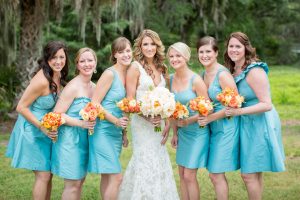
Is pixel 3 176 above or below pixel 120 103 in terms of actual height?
below

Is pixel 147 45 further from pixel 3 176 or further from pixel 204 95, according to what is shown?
pixel 3 176

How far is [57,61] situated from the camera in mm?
4801

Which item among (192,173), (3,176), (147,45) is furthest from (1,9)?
(192,173)

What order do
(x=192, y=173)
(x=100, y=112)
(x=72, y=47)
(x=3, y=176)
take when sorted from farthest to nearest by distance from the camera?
1. (x=72, y=47)
2. (x=3, y=176)
3. (x=192, y=173)
4. (x=100, y=112)

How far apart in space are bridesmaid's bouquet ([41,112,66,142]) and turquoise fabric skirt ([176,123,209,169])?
4.27ft

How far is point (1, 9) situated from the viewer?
12117mm

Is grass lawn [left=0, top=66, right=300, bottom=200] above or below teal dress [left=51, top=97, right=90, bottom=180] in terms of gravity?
below

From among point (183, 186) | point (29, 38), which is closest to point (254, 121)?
point (183, 186)

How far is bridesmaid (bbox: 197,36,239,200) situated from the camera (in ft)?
15.5

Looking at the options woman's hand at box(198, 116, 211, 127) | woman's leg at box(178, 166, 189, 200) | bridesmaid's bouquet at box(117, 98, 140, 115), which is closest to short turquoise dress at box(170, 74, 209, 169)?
woman's leg at box(178, 166, 189, 200)

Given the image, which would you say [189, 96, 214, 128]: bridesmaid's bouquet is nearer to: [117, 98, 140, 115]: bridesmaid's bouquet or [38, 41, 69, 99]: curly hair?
[117, 98, 140, 115]: bridesmaid's bouquet

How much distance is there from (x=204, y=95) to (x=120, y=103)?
2.79 ft

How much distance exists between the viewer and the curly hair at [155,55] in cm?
513

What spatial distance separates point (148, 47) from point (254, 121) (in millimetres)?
1342
